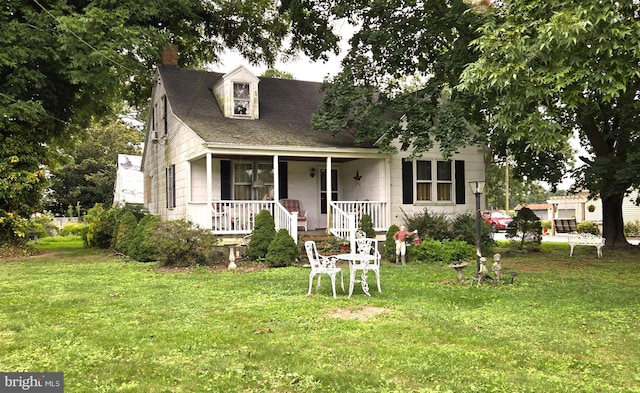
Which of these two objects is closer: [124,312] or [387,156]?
[124,312]

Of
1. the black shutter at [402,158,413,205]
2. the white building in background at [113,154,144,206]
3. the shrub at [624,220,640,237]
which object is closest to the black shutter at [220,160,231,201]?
the black shutter at [402,158,413,205]

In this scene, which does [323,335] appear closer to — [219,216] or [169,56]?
[219,216]

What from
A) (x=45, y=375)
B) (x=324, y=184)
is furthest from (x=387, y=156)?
(x=45, y=375)

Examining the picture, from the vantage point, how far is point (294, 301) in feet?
26.1

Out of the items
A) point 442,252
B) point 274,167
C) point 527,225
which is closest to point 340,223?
point 274,167

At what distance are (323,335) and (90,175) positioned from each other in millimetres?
37010

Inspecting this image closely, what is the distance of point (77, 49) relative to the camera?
1498cm

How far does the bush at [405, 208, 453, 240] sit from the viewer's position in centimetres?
1518

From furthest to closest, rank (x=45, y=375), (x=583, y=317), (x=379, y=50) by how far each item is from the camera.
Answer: (x=379, y=50), (x=583, y=317), (x=45, y=375)

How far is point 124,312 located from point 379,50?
36.9ft

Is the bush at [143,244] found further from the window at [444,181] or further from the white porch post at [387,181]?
the window at [444,181]

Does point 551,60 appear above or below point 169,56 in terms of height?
below

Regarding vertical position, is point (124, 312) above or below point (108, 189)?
below

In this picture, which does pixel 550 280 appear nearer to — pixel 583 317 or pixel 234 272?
pixel 583 317
